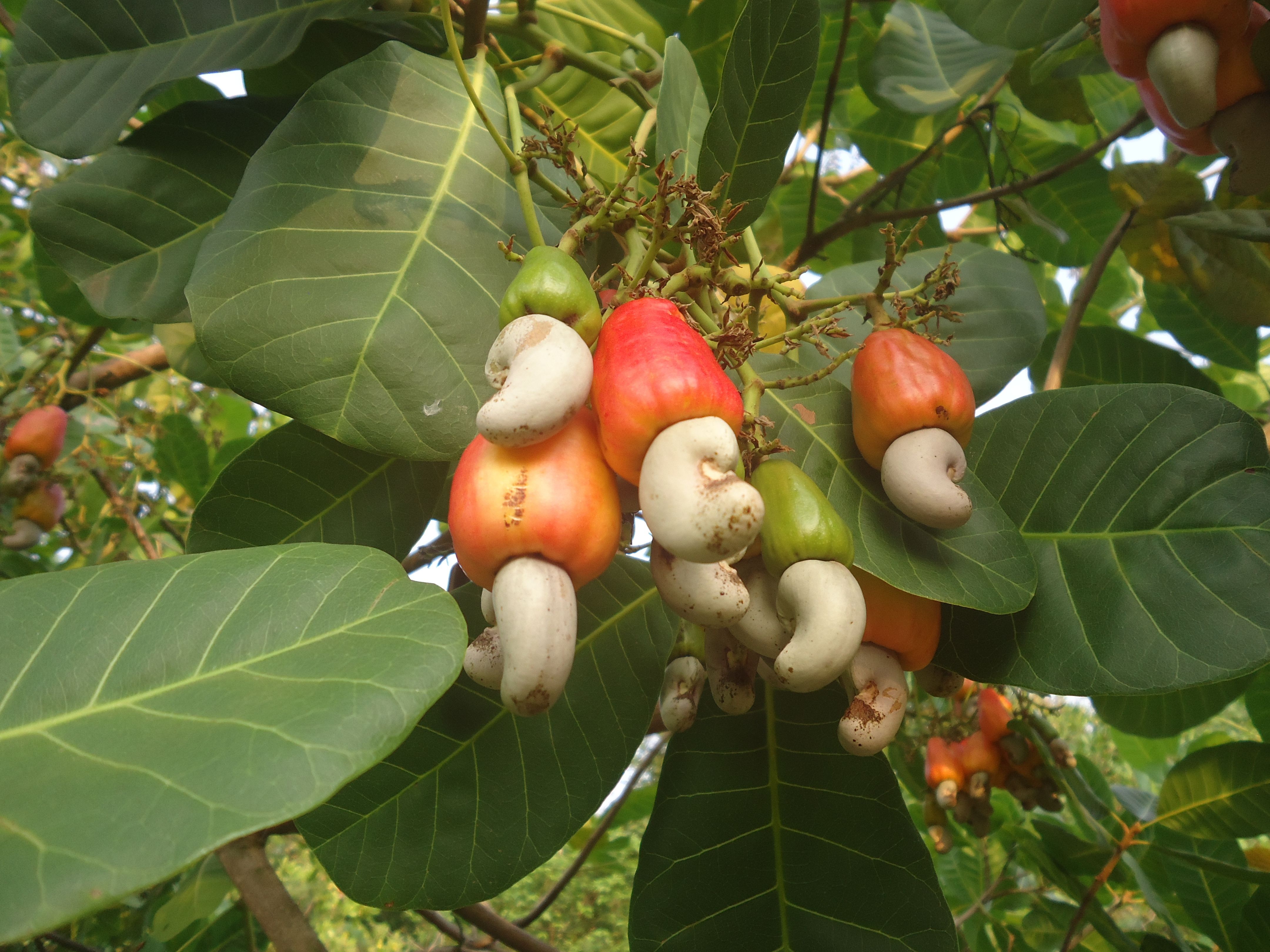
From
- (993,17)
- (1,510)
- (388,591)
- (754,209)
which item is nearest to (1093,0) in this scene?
(993,17)

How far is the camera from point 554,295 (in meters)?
0.65

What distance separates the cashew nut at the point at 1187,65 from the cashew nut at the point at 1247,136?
0.03 meters

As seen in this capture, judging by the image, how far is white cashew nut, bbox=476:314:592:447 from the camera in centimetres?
59

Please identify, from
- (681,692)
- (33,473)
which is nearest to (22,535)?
(33,473)

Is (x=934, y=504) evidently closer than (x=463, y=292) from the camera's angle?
Yes

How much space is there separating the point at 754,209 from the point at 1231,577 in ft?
1.91

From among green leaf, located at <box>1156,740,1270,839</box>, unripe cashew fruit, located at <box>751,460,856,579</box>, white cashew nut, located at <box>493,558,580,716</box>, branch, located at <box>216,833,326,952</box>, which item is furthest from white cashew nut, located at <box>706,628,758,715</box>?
green leaf, located at <box>1156,740,1270,839</box>

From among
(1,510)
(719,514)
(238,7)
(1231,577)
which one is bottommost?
(1,510)

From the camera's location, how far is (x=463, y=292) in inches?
33.2

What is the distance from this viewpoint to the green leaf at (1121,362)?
1.59 m

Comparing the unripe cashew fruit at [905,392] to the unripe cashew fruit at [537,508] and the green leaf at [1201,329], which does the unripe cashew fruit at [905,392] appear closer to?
the unripe cashew fruit at [537,508]

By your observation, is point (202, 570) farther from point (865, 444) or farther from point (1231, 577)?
point (1231, 577)

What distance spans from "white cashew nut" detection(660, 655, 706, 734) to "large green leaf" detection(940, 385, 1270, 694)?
0.84 ft

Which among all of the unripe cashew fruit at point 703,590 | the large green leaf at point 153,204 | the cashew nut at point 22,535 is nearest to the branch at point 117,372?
the cashew nut at point 22,535
